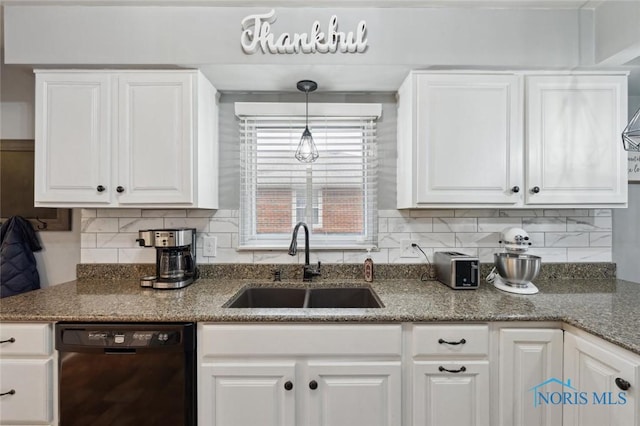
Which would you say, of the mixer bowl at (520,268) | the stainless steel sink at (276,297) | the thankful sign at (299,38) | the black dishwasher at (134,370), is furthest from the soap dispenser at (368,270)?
the thankful sign at (299,38)

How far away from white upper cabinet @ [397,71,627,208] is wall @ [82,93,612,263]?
1.06 feet

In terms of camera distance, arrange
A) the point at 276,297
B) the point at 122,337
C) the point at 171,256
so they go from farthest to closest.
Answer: the point at 276,297
the point at 171,256
the point at 122,337

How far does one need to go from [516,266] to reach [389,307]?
0.79 metres

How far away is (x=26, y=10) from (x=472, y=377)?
2894mm

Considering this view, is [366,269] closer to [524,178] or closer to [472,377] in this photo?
[472,377]

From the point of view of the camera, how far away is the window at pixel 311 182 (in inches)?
80.4

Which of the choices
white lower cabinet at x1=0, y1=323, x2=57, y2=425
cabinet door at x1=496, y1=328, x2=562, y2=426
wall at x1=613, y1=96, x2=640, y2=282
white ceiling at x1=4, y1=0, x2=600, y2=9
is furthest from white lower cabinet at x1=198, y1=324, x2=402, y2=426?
wall at x1=613, y1=96, x2=640, y2=282

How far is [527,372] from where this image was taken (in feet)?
4.27

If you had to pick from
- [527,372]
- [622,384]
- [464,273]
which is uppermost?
[464,273]

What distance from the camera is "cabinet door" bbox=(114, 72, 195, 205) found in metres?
1.64

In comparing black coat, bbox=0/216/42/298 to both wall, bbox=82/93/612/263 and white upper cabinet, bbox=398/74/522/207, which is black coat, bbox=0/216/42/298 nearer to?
wall, bbox=82/93/612/263

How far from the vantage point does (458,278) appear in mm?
1680

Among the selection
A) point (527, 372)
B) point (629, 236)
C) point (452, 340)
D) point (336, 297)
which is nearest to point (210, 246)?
point (336, 297)

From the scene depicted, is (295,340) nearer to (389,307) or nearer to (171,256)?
(389,307)
